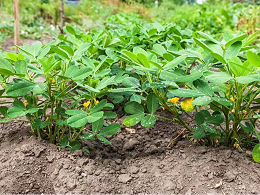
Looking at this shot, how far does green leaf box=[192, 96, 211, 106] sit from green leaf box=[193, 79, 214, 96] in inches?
1.2

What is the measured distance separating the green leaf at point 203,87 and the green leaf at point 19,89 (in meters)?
0.69

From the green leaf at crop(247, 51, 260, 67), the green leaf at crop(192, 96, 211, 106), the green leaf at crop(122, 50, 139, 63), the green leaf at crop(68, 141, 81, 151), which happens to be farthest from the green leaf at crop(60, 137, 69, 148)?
the green leaf at crop(247, 51, 260, 67)

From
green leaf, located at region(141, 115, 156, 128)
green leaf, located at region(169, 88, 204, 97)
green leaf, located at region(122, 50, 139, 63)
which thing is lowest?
green leaf, located at region(141, 115, 156, 128)

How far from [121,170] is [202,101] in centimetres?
55

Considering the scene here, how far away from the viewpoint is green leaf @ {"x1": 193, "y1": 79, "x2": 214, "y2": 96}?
1012mm

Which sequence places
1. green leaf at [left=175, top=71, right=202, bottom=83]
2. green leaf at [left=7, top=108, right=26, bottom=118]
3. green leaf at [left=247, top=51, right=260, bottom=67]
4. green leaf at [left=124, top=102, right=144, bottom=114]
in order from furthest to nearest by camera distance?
green leaf at [left=124, top=102, right=144, bottom=114]
green leaf at [left=7, top=108, right=26, bottom=118]
green leaf at [left=175, top=71, right=202, bottom=83]
green leaf at [left=247, top=51, right=260, bottom=67]

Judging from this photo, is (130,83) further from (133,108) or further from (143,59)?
(143,59)

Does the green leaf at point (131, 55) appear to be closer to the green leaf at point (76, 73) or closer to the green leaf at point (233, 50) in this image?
the green leaf at point (76, 73)

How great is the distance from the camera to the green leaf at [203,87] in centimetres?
101

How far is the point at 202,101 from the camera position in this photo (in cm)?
97

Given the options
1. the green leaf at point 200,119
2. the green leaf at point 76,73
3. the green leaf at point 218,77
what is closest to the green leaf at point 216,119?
the green leaf at point 200,119

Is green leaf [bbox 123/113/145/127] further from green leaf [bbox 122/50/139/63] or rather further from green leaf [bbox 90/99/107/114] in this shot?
green leaf [bbox 122/50/139/63]

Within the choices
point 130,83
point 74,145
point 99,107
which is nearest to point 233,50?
point 130,83

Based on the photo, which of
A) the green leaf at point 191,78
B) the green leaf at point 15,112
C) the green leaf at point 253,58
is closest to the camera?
the green leaf at point 253,58
